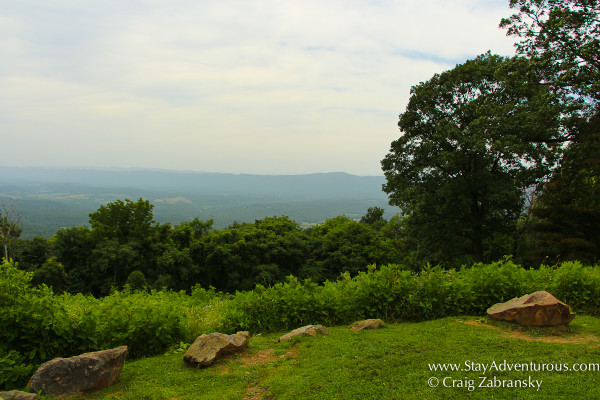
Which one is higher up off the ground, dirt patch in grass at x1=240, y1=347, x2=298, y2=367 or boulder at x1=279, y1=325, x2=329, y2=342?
boulder at x1=279, y1=325, x2=329, y2=342

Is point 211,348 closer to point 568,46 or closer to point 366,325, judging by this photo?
point 366,325

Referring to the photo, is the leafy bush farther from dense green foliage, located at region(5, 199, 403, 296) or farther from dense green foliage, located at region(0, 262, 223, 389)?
dense green foliage, located at region(5, 199, 403, 296)

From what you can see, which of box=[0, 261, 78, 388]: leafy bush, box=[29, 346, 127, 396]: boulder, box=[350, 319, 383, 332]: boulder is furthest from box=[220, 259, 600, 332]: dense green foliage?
box=[0, 261, 78, 388]: leafy bush

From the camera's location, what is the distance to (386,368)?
4156 mm

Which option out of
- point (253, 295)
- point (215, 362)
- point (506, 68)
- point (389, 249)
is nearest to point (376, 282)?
point (253, 295)

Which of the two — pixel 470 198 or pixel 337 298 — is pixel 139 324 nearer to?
pixel 337 298

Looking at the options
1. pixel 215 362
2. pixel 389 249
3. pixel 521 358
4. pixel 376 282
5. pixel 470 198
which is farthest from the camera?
pixel 389 249

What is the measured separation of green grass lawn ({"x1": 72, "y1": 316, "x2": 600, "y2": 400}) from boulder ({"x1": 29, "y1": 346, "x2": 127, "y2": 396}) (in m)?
0.15

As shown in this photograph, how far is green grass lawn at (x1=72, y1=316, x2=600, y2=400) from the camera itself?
11.9 ft

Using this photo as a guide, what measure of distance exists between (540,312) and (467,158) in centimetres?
1017

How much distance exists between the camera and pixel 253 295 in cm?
654

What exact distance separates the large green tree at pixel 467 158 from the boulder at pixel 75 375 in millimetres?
→ 12198

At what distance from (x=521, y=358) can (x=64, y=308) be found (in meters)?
6.17

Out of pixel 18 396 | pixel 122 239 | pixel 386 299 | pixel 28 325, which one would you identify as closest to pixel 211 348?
pixel 18 396
